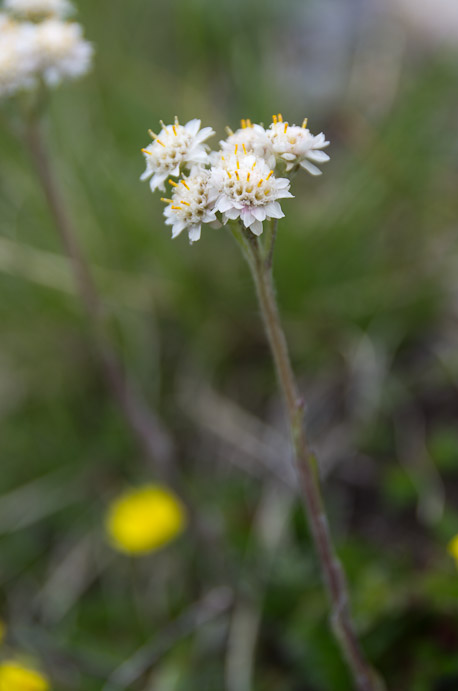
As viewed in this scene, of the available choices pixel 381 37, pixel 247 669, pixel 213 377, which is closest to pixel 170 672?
pixel 247 669

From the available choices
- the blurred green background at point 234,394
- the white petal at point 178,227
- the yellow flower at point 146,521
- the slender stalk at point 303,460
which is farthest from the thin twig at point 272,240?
the yellow flower at point 146,521

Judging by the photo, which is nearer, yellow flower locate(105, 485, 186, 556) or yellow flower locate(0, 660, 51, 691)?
yellow flower locate(0, 660, 51, 691)

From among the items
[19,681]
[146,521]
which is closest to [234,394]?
[146,521]

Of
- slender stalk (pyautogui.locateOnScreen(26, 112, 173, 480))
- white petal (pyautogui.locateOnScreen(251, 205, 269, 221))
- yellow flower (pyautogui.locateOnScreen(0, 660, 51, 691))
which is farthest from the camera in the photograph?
slender stalk (pyautogui.locateOnScreen(26, 112, 173, 480))

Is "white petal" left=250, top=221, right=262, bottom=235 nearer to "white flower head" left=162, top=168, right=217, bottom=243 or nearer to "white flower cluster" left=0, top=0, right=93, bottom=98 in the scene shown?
"white flower head" left=162, top=168, right=217, bottom=243

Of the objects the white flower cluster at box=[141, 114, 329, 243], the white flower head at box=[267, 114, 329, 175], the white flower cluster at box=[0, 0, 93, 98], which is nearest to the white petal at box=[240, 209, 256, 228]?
the white flower cluster at box=[141, 114, 329, 243]

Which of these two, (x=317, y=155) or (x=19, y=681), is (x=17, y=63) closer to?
(x=317, y=155)

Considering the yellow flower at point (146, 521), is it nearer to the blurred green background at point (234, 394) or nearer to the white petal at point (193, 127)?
the blurred green background at point (234, 394)
